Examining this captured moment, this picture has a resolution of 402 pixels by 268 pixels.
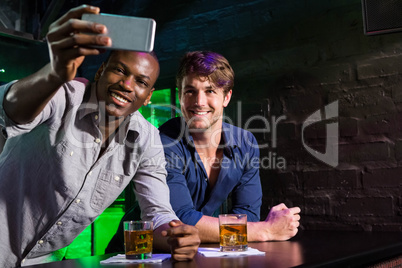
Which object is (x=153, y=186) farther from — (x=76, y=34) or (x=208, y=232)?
(x=76, y=34)

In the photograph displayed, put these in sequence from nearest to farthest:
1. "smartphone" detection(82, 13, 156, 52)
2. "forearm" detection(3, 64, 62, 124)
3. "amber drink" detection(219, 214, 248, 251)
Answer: "smartphone" detection(82, 13, 156, 52) < "forearm" detection(3, 64, 62, 124) < "amber drink" detection(219, 214, 248, 251)

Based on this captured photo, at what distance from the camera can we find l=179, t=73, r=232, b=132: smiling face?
6.22 feet

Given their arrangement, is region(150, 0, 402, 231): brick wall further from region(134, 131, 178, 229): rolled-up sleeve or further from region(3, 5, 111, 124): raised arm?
region(3, 5, 111, 124): raised arm

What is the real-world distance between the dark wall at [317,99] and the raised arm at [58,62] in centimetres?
166

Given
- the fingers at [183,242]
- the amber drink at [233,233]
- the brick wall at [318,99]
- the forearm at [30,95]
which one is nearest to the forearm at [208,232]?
the amber drink at [233,233]

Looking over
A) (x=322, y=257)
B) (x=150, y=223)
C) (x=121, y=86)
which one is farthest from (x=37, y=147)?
(x=322, y=257)

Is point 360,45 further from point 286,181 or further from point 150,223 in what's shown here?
point 150,223

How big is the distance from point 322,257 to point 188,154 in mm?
890

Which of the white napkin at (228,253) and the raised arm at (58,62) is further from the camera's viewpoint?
the white napkin at (228,253)

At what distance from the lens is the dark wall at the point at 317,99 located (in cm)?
217

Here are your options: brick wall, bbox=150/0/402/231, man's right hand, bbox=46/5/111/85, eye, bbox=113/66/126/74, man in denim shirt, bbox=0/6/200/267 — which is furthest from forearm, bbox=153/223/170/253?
brick wall, bbox=150/0/402/231

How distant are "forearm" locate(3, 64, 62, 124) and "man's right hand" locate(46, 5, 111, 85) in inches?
2.2

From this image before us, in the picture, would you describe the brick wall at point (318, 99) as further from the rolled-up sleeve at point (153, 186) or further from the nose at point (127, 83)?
the nose at point (127, 83)

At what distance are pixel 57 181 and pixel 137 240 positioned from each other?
0.37m
